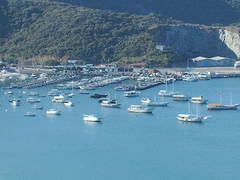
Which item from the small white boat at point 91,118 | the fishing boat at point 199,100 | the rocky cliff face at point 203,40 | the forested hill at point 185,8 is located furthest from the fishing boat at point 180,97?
the forested hill at point 185,8

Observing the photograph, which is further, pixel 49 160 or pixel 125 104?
pixel 125 104

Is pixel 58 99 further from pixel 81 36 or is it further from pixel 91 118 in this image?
pixel 81 36

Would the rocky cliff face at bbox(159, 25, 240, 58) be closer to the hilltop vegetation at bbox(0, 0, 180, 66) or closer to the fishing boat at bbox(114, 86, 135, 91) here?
the hilltop vegetation at bbox(0, 0, 180, 66)

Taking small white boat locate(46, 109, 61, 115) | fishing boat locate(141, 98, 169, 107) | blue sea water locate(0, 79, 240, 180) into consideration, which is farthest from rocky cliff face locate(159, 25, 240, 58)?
small white boat locate(46, 109, 61, 115)

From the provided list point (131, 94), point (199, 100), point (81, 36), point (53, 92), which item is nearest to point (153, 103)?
point (199, 100)

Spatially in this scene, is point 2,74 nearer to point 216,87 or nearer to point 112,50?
point 112,50

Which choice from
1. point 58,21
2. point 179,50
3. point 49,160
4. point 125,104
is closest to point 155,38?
point 179,50

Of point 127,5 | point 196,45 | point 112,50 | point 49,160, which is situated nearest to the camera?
point 49,160
